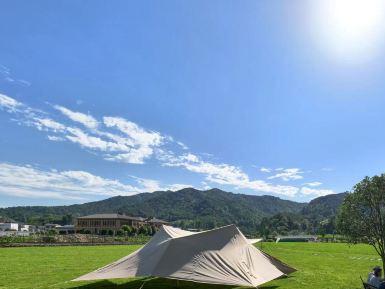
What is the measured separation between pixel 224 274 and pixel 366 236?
7.04m

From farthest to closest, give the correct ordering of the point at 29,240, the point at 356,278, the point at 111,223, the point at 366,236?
the point at 111,223 → the point at 29,240 → the point at 356,278 → the point at 366,236

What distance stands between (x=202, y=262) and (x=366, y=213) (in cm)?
757

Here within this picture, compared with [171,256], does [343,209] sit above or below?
above

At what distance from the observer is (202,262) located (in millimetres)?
14164

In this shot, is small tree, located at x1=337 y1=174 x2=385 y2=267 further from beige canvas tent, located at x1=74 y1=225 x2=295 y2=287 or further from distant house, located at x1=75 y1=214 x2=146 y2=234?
distant house, located at x1=75 y1=214 x2=146 y2=234

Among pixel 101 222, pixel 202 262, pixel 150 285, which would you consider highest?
pixel 101 222

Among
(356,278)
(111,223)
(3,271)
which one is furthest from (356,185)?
(111,223)

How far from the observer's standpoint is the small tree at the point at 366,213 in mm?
16422

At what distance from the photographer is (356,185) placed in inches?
672

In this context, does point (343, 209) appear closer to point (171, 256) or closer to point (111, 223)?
point (171, 256)

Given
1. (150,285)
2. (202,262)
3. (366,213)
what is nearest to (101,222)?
(150,285)

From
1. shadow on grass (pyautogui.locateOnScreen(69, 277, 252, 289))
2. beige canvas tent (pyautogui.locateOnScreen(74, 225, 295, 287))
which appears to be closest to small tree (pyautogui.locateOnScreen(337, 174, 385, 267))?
beige canvas tent (pyautogui.locateOnScreen(74, 225, 295, 287))

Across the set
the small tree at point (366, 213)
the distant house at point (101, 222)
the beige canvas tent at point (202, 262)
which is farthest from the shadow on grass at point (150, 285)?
the distant house at point (101, 222)

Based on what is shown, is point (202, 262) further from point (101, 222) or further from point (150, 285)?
point (101, 222)
